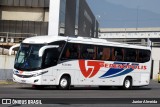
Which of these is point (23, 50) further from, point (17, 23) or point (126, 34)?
point (126, 34)

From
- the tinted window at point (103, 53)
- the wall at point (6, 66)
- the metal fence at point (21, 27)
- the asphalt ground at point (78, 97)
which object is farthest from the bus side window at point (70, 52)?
the metal fence at point (21, 27)

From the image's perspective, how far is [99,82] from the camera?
102 ft

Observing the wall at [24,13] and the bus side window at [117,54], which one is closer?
the bus side window at [117,54]

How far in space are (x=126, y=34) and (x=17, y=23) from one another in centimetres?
7495

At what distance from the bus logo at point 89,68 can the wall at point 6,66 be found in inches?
430

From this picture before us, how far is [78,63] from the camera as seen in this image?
29094 millimetres

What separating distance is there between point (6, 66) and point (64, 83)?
477 inches

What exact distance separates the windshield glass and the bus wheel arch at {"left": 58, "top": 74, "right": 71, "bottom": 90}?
198 centimetres

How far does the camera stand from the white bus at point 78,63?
27234 mm

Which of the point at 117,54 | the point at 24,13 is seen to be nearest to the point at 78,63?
the point at 117,54

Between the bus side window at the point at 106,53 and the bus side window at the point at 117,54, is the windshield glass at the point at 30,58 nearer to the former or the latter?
the bus side window at the point at 106,53

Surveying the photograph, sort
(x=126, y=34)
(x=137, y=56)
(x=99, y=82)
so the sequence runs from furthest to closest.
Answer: (x=126, y=34) < (x=137, y=56) < (x=99, y=82)

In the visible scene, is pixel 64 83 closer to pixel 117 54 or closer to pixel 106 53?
pixel 106 53

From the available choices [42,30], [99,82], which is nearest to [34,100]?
[99,82]
